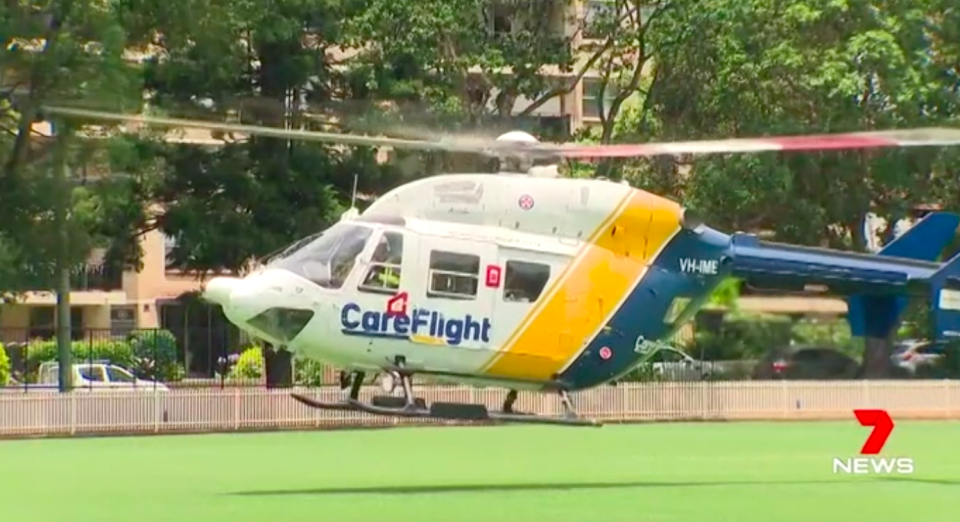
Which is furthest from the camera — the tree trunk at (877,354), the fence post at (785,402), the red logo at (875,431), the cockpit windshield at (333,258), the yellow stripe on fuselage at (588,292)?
the fence post at (785,402)

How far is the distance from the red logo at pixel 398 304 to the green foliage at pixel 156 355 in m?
21.1

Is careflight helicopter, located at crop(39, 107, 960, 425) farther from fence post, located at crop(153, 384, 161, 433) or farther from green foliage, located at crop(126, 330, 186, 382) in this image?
green foliage, located at crop(126, 330, 186, 382)

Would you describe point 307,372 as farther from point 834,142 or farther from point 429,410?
point 834,142

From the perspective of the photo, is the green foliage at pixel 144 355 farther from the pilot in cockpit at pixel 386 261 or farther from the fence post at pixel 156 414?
the pilot in cockpit at pixel 386 261

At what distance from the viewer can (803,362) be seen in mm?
14117

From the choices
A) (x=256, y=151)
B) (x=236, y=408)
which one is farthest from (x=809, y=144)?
(x=256, y=151)

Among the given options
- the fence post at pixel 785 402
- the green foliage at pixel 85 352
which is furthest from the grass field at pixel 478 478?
the green foliage at pixel 85 352

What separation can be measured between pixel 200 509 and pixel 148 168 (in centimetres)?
2306

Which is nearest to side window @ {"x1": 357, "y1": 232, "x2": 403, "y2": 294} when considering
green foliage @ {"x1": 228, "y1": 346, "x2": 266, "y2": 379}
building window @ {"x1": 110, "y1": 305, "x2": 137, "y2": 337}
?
green foliage @ {"x1": 228, "y1": 346, "x2": 266, "y2": 379}

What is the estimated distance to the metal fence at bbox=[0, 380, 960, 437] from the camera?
101 feet

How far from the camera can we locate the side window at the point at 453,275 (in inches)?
787

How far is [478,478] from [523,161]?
348cm

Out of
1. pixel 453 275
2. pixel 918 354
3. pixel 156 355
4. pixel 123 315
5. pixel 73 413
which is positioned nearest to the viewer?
pixel 453 275

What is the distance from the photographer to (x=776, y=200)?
37750 millimetres
